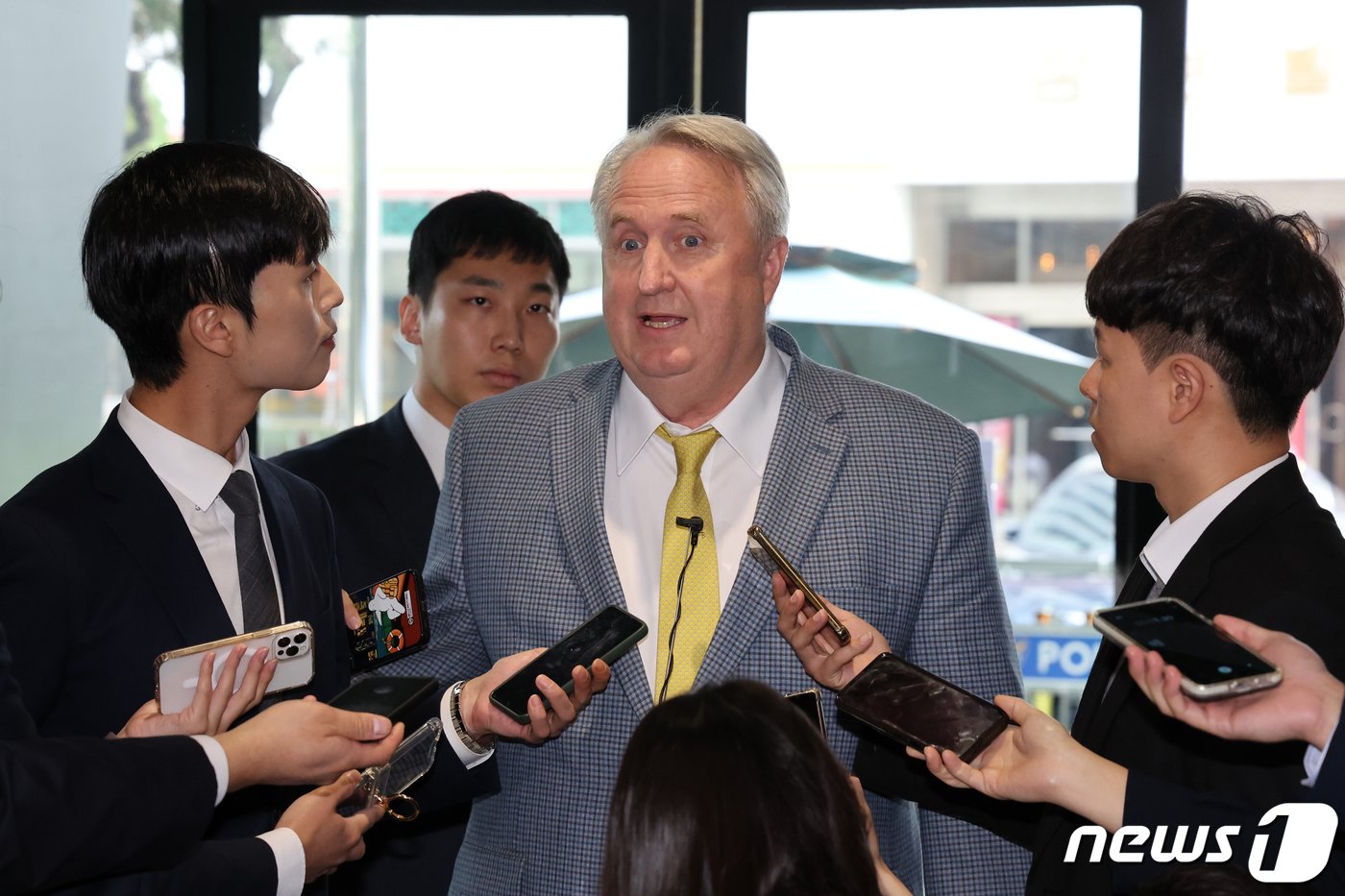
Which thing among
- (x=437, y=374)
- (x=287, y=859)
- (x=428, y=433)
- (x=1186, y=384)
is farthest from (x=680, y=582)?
(x=437, y=374)

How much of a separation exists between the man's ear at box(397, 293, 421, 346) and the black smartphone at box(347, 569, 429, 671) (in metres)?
1.48

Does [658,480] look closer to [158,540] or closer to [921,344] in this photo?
[158,540]

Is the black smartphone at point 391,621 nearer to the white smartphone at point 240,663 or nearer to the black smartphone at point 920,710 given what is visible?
the white smartphone at point 240,663

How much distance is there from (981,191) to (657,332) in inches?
83.9

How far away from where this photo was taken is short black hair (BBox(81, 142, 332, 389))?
7.03ft

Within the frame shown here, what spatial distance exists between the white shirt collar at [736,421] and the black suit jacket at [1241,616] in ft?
2.47

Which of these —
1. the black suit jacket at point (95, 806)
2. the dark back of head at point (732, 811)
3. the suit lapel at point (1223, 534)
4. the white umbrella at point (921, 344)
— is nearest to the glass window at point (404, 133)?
the white umbrella at point (921, 344)

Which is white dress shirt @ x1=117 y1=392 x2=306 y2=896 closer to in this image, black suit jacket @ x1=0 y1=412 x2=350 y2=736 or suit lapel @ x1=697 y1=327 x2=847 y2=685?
black suit jacket @ x1=0 y1=412 x2=350 y2=736

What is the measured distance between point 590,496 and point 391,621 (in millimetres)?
425

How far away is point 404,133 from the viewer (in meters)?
4.19

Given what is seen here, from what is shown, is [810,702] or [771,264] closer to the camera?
[810,702]

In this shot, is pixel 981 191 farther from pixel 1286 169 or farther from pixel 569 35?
pixel 569 35

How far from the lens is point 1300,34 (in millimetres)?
4051

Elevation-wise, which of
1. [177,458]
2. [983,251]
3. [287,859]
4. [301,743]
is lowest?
[287,859]
